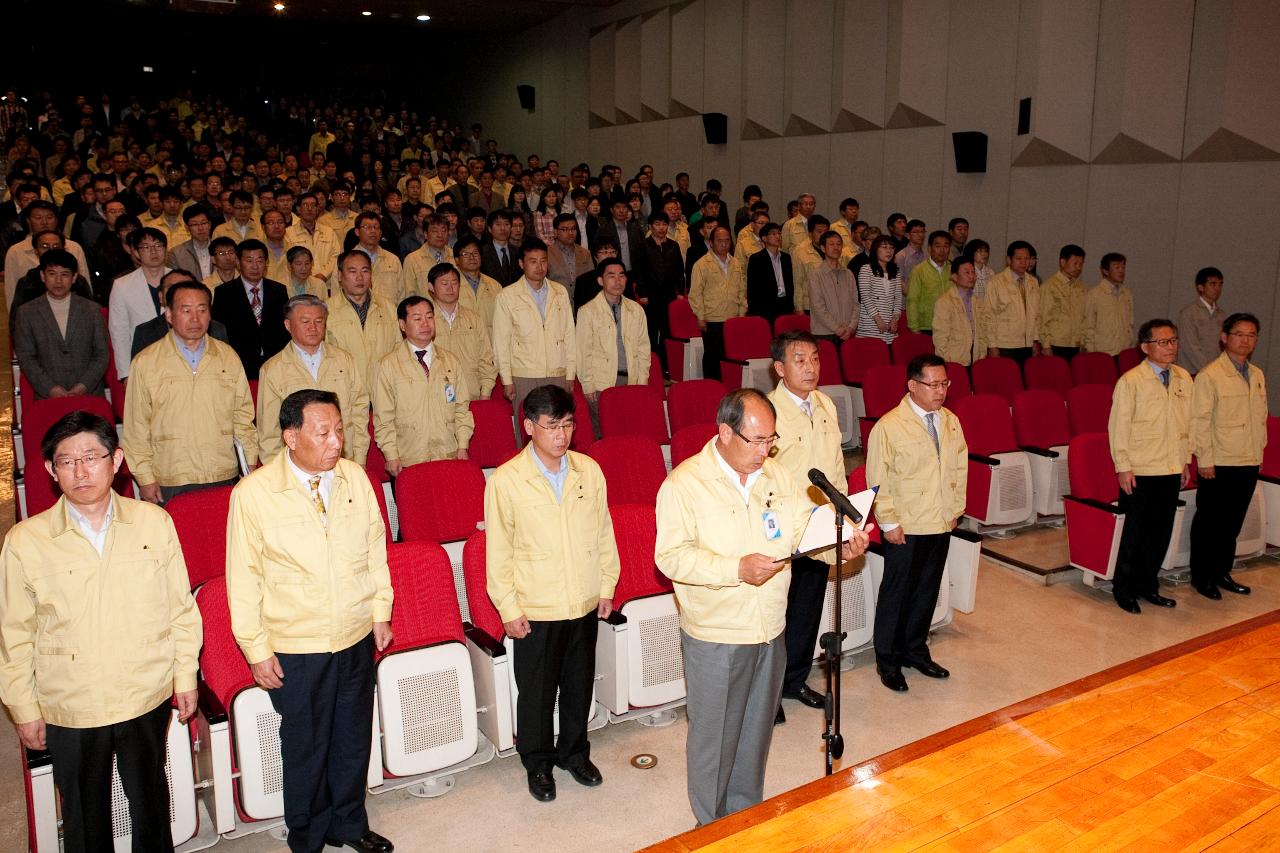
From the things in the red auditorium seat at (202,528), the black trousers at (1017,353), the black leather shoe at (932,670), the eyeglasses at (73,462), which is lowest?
the black leather shoe at (932,670)

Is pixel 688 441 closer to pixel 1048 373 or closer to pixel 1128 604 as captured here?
pixel 1128 604

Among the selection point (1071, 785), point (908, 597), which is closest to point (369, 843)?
point (1071, 785)

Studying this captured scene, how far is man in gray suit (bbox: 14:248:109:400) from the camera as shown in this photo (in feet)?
18.7

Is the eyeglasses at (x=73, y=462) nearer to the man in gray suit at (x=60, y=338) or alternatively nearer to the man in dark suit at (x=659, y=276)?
the man in gray suit at (x=60, y=338)

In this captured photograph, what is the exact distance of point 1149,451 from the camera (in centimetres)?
569

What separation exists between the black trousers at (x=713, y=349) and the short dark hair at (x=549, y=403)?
6.02 meters

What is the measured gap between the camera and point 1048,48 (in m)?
10.5

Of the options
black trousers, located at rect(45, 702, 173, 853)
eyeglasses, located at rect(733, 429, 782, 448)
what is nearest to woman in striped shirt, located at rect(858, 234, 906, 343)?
eyeglasses, located at rect(733, 429, 782, 448)

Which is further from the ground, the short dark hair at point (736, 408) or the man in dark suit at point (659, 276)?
the man in dark suit at point (659, 276)

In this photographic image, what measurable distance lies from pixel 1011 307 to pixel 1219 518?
3147mm

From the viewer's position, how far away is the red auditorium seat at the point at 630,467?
567cm

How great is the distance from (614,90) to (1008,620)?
50.4ft

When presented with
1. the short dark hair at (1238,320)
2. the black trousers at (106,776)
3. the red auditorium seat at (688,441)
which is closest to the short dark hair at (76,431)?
the black trousers at (106,776)

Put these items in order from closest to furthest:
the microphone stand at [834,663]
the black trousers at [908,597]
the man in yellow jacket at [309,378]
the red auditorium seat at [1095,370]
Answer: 1. the microphone stand at [834,663]
2. the black trousers at [908,597]
3. the man in yellow jacket at [309,378]
4. the red auditorium seat at [1095,370]
